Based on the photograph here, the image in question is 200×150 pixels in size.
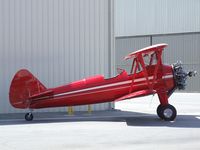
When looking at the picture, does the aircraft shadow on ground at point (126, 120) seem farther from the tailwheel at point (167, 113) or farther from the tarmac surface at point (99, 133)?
the tailwheel at point (167, 113)

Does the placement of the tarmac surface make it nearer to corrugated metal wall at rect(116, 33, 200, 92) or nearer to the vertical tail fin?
the vertical tail fin

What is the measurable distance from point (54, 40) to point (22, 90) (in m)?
5.05

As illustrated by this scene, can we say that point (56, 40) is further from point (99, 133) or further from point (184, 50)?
point (184, 50)

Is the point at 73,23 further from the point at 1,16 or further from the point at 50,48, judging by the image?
the point at 1,16

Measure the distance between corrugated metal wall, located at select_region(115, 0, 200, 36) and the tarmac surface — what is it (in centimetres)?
3554

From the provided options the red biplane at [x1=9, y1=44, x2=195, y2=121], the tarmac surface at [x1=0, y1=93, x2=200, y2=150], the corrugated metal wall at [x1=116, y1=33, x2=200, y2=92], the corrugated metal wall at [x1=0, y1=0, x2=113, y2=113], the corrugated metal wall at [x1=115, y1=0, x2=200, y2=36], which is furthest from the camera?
the corrugated metal wall at [x1=115, y1=0, x2=200, y2=36]

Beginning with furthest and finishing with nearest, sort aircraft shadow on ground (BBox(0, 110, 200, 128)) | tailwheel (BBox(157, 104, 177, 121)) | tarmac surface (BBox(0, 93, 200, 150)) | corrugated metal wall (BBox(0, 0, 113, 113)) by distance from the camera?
corrugated metal wall (BBox(0, 0, 113, 113))
tailwheel (BBox(157, 104, 177, 121))
aircraft shadow on ground (BBox(0, 110, 200, 128))
tarmac surface (BBox(0, 93, 200, 150))

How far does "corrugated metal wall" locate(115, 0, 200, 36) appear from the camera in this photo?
53.3 metres

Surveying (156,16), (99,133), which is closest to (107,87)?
(99,133)

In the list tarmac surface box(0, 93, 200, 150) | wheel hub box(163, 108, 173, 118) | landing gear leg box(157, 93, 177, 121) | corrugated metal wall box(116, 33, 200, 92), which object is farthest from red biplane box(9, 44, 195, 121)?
corrugated metal wall box(116, 33, 200, 92)

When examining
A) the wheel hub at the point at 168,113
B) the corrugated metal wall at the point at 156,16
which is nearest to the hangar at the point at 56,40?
the wheel hub at the point at 168,113

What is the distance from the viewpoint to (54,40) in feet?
73.7

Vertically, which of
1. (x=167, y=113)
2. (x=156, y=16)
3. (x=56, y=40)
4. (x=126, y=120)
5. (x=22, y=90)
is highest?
(x=156, y=16)

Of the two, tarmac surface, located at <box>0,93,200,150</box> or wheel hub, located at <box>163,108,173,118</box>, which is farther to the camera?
wheel hub, located at <box>163,108,173,118</box>
